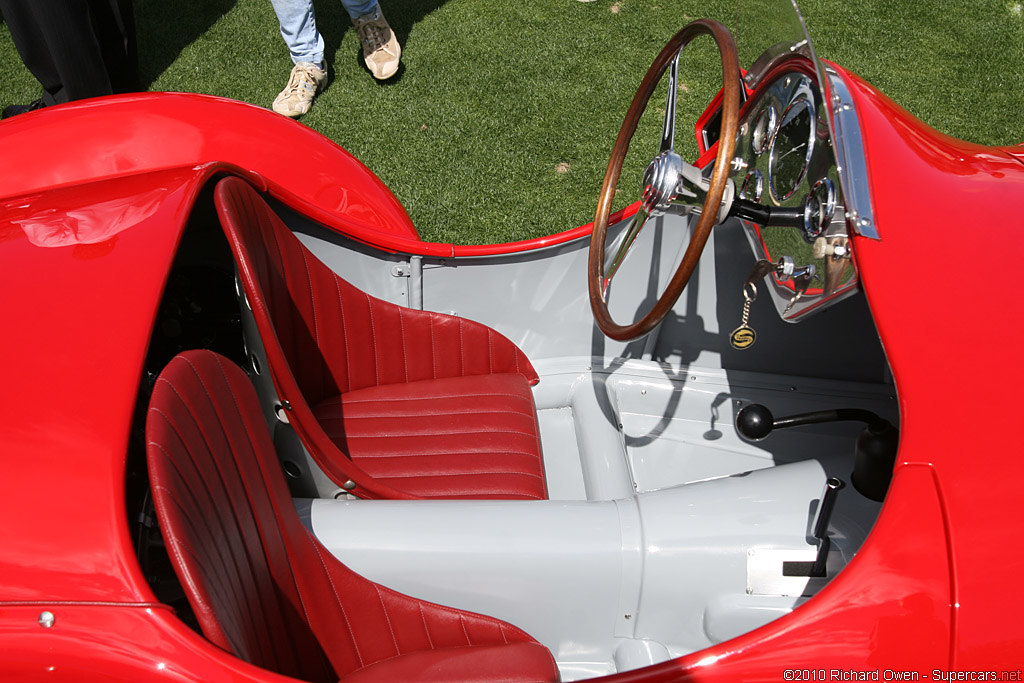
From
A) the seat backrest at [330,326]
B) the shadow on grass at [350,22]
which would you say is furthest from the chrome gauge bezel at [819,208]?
the shadow on grass at [350,22]

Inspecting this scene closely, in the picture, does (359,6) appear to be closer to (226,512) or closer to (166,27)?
(166,27)

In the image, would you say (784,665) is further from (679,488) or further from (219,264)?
(219,264)

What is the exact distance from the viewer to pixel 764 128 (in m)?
1.49

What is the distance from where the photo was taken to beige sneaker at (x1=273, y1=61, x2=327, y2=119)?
357 centimetres

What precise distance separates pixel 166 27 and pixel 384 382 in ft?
10.9

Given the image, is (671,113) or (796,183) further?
(671,113)

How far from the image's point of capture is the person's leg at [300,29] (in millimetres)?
3471

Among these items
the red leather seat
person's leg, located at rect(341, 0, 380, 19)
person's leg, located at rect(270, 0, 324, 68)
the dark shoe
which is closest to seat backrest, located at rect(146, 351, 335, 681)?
the red leather seat

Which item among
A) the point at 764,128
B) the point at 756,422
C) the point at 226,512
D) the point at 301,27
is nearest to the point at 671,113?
the point at 764,128

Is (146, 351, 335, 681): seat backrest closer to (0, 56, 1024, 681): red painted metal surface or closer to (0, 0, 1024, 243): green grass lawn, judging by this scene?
(0, 56, 1024, 681): red painted metal surface

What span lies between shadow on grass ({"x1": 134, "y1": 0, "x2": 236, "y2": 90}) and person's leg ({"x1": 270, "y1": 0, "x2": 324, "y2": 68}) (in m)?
0.82

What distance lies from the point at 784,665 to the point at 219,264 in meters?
1.48

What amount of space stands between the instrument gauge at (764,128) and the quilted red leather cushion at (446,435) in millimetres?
806

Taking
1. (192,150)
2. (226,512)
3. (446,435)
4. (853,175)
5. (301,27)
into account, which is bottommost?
(446,435)
